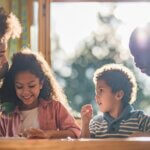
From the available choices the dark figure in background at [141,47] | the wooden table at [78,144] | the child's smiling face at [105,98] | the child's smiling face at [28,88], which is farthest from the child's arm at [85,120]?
the wooden table at [78,144]

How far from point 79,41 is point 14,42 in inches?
13.7

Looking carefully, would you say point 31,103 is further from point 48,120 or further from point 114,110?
point 114,110

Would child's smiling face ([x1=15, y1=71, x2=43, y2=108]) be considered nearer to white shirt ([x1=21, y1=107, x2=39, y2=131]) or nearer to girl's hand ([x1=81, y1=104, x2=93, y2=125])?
white shirt ([x1=21, y1=107, x2=39, y2=131])

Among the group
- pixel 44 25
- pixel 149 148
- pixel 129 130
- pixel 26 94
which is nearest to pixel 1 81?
pixel 26 94

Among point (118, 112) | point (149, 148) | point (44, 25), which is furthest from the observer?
point (44, 25)

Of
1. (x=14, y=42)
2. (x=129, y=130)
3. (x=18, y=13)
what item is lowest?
(x=129, y=130)

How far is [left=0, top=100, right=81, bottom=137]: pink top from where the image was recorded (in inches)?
57.7

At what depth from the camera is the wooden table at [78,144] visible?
72 cm

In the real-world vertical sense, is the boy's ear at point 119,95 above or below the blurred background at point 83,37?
below

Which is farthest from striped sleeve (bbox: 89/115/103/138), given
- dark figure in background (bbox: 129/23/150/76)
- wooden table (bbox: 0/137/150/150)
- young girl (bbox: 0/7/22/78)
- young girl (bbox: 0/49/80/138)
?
wooden table (bbox: 0/137/150/150)

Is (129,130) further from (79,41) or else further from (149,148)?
(149,148)

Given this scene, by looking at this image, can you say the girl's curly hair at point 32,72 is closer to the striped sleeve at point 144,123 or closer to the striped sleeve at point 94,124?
the striped sleeve at point 94,124

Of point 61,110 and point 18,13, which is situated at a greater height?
point 18,13

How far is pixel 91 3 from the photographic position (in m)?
1.96
